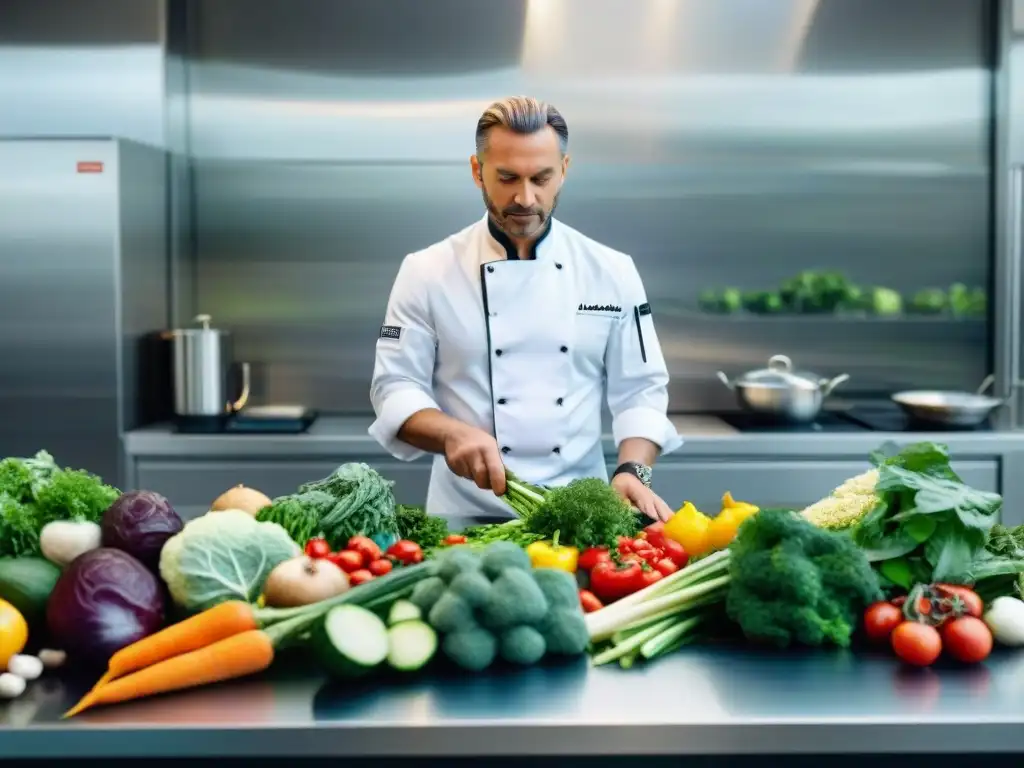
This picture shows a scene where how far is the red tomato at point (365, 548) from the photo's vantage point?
1804mm

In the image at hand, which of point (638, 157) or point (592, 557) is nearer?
point (592, 557)

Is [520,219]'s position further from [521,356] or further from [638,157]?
[638,157]

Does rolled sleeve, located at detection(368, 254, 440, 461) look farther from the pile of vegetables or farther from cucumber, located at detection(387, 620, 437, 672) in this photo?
cucumber, located at detection(387, 620, 437, 672)

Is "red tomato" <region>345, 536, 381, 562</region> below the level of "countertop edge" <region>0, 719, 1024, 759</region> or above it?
above

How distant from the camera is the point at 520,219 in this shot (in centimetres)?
266

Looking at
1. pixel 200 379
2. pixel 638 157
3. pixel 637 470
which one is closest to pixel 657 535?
pixel 637 470

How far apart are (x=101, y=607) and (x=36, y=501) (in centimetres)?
33

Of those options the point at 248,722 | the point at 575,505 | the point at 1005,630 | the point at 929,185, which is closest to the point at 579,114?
the point at 929,185

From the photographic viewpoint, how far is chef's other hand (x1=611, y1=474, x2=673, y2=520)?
234 cm

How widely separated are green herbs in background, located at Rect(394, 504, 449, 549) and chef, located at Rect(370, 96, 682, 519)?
67 centimetres

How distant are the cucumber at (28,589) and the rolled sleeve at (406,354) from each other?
1207mm

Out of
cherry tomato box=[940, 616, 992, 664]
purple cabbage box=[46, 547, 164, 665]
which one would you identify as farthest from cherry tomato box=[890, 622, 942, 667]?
purple cabbage box=[46, 547, 164, 665]

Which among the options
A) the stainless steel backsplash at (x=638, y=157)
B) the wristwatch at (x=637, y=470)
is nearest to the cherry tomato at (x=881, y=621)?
the wristwatch at (x=637, y=470)

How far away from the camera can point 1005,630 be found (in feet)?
5.51
